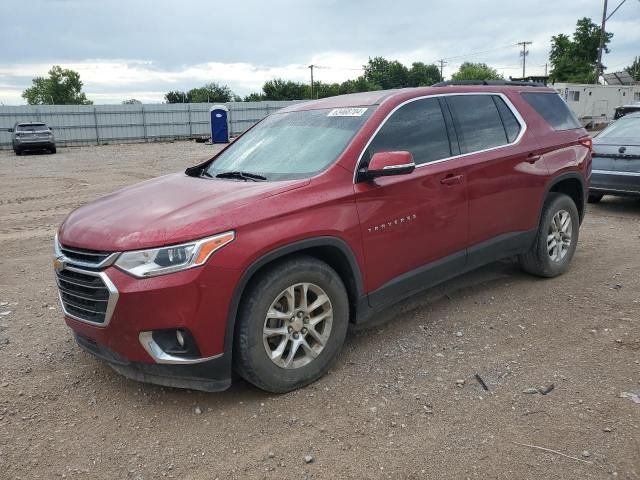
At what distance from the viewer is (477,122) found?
4523mm

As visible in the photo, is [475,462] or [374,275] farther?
[374,275]

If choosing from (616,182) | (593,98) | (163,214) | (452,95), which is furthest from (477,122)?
(593,98)

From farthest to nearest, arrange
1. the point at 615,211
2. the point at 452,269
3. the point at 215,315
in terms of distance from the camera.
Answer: the point at 615,211 < the point at 452,269 < the point at 215,315

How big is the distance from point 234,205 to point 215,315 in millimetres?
626

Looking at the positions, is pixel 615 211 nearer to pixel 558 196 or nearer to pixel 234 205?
pixel 558 196

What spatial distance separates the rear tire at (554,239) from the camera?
507cm

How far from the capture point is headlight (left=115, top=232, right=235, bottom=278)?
2.88 meters

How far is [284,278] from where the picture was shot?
10.4 feet

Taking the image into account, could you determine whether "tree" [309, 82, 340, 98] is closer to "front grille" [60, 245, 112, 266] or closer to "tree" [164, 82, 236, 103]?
"tree" [164, 82, 236, 103]

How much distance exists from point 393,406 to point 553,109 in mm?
3544

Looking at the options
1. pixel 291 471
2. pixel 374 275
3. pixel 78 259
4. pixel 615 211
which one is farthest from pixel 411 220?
pixel 615 211

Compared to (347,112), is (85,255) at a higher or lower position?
lower

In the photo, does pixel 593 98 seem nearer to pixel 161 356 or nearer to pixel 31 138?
pixel 31 138

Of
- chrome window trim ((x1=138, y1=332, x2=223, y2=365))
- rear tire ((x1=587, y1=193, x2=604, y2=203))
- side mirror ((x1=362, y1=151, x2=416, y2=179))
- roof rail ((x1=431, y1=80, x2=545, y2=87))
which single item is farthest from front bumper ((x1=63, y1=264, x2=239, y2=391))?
rear tire ((x1=587, y1=193, x2=604, y2=203))
